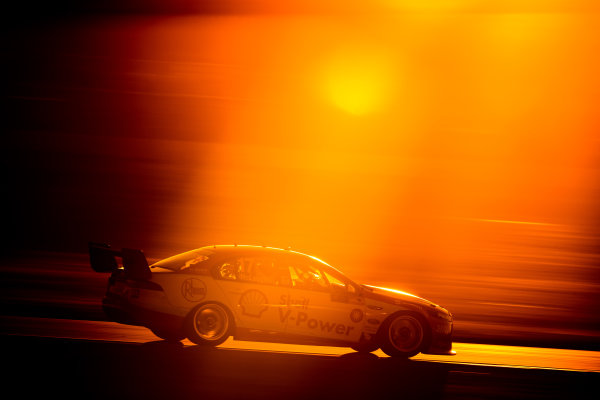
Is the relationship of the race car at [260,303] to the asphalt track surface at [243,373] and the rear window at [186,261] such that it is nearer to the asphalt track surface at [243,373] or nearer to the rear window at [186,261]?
the rear window at [186,261]

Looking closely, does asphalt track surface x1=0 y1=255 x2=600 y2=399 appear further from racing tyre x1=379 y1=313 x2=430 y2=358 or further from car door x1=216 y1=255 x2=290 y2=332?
car door x1=216 y1=255 x2=290 y2=332

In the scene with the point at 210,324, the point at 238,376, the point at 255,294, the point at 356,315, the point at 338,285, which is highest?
the point at 338,285

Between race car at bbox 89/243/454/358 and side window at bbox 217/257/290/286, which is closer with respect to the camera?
race car at bbox 89/243/454/358

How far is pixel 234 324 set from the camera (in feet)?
28.0

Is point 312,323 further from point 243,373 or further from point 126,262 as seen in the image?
point 126,262

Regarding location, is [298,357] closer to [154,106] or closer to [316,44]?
[154,106]

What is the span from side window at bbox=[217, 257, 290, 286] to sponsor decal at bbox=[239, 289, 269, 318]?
0.17 m

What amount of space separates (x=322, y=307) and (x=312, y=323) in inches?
8.0

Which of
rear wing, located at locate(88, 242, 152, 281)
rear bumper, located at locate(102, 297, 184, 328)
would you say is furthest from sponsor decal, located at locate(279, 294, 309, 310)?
rear wing, located at locate(88, 242, 152, 281)

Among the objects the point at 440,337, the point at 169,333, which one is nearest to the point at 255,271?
the point at 169,333

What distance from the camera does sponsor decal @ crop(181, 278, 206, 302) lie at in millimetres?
8414

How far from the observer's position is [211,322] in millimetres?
8523

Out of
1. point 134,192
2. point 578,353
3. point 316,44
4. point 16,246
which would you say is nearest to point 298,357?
point 578,353

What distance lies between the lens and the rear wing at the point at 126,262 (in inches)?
328
